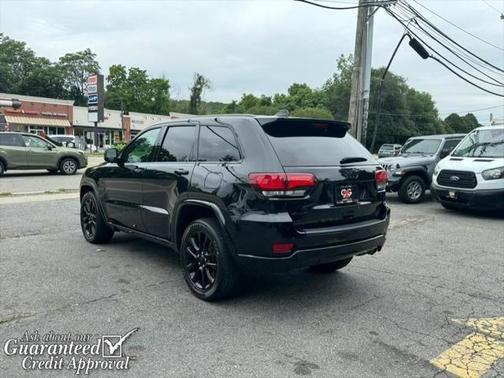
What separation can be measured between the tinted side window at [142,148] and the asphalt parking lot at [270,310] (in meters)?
1.31

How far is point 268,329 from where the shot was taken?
3.69 m

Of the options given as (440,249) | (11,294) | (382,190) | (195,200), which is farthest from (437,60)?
(11,294)

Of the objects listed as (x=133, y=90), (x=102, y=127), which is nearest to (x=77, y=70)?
(x=133, y=90)

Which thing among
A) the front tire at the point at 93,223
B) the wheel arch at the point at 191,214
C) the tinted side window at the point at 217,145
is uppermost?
the tinted side window at the point at 217,145

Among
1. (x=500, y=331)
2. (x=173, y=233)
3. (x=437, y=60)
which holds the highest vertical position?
(x=437, y=60)

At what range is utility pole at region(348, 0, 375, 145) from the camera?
1374 centimetres

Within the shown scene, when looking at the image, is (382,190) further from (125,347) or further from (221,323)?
(125,347)

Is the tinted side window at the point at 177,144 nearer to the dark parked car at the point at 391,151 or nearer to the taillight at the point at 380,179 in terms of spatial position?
the taillight at the point at 380,179

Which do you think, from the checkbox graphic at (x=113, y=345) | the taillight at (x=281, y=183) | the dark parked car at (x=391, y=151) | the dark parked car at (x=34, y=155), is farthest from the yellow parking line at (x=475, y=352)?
the dark parked car at (x=34, y=155)

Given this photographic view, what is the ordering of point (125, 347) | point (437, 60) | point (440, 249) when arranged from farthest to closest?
point (437, 60)
point (440, 249)
point (125, 347)

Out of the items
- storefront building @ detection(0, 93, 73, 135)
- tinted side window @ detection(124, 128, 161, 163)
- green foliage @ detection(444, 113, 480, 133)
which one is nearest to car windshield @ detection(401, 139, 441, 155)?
tinted side window @ detection(124, 128, 161, 163)

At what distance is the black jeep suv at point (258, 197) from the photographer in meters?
3.71

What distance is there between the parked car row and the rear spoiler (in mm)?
6122

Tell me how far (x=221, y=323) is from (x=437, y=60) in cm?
1754
